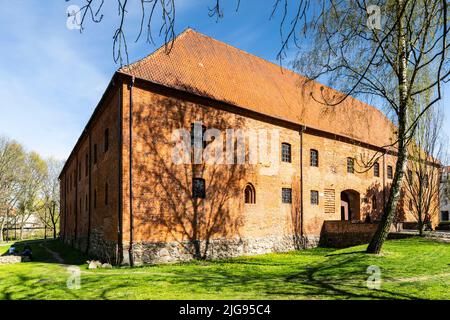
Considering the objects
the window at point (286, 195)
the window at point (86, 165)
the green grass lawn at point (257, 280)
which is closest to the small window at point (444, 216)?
the window at point (286, 195)

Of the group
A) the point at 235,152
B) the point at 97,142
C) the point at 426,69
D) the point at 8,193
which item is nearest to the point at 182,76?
the point at 235,152

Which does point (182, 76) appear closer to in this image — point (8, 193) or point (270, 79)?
point (270, 79)

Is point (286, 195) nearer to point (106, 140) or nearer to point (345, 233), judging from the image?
point (345, 233)

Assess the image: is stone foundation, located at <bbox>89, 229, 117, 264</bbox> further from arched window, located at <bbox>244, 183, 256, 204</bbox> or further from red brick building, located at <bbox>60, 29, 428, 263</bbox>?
arched window, located at <bbox>244, 183, 256, 204</bbox>

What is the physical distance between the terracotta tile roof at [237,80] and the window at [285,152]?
1.48m

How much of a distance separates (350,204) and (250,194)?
10291mm

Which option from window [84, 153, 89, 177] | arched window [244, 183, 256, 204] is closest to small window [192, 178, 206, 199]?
arched window [244, 183, 256, 204]

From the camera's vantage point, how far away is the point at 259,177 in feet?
62.1

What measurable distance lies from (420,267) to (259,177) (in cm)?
946

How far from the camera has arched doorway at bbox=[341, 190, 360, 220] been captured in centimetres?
2502

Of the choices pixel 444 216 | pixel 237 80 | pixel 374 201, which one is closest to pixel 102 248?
pixel 237 80

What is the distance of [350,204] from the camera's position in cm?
2553

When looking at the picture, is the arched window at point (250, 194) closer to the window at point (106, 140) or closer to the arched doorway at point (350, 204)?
the window at point (106, 140)

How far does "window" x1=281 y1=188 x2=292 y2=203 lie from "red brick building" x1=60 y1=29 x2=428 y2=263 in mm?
60
